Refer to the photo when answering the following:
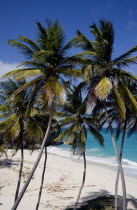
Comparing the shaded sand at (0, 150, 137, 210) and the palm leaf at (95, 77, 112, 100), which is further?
the shaded sand at (0, 150, 137, 210)

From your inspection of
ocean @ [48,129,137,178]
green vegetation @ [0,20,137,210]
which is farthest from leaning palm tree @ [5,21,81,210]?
ocean @ [48,129,137,178]

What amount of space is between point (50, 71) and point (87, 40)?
2.61 meters

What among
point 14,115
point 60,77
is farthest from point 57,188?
point 60,77

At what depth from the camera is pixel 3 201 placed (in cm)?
1638

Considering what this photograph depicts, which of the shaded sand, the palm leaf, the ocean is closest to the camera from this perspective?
the palm leaf

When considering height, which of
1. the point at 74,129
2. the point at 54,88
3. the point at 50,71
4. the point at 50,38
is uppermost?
the point at 50,38

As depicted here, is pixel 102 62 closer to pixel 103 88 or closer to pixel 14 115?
pixel 103 88

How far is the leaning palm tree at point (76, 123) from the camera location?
1289cm

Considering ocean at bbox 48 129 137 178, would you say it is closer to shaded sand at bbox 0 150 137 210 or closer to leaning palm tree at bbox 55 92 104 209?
shaded sand at bbox 0 150 137 210

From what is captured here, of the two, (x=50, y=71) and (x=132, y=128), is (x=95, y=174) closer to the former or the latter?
(x=132, y=128)

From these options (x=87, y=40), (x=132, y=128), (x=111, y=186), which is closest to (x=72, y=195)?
(x=111, y=186)

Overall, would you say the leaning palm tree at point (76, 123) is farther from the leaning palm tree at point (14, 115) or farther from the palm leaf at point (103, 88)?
the palm leaf at point (103, 88)

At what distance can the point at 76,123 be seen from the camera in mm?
13156

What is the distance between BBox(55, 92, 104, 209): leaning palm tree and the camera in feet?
42.3
